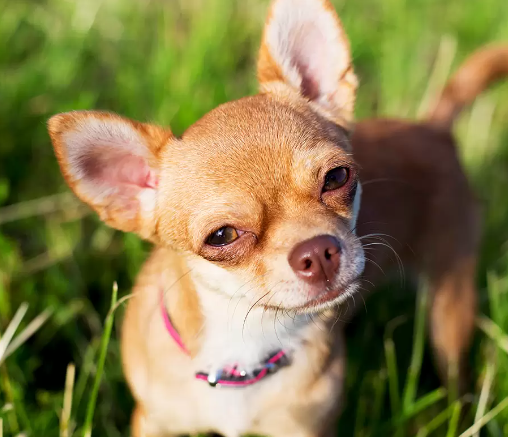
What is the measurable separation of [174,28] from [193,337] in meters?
3.46

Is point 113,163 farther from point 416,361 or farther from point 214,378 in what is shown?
point 416,361

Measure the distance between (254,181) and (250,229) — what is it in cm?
17

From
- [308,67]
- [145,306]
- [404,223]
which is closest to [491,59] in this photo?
[404,223]

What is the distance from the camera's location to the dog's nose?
6.94 ft

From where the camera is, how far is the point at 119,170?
101 inches

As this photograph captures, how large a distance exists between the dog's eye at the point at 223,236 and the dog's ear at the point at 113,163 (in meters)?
0.39

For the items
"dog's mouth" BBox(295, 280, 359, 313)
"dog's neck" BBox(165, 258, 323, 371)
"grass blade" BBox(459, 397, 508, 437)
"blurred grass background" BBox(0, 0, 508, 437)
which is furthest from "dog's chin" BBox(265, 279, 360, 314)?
"grass blade" BBox(459, 397, 508, 437)

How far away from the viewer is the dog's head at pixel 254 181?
86.9 inches

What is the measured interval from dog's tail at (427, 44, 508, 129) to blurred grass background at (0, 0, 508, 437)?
1011 millimetres

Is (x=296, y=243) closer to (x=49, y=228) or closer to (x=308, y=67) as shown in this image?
(x=308, y=67)

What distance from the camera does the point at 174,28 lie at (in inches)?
209

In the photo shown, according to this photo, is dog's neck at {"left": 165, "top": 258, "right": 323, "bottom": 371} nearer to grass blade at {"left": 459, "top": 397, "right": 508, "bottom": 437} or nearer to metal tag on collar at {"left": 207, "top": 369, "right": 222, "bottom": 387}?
metal tag on collar at {"left": 207, "top": 369, "right": 222, "bottom": 387}

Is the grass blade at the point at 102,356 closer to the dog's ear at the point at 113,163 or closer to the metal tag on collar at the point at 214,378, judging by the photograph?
the dog's ear at the point at 113,163

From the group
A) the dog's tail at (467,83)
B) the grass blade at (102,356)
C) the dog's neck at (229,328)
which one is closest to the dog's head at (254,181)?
the dog's neck at (229,328)
